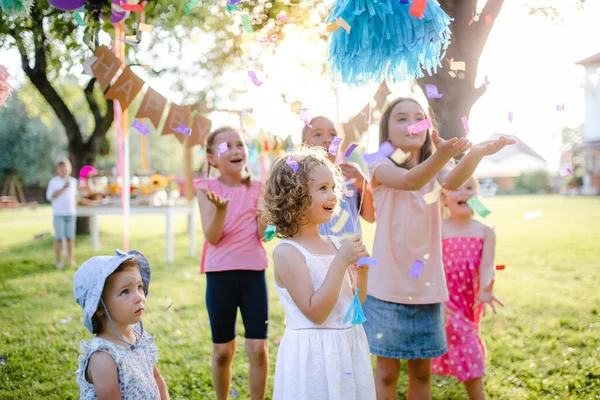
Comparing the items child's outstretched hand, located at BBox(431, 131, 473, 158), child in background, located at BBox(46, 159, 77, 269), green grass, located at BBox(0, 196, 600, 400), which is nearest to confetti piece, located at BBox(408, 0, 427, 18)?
child's outstretched hand, located at BBox(431, 131, 473, 158)

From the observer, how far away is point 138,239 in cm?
1149

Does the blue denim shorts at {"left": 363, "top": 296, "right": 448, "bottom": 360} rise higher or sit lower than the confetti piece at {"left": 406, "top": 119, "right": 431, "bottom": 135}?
lower

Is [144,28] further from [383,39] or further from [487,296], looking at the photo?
[487,296]

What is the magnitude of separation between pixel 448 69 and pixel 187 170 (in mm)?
10871

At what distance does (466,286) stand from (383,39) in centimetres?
147

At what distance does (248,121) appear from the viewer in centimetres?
267

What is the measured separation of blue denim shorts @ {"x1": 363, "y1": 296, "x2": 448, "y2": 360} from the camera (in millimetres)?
2375

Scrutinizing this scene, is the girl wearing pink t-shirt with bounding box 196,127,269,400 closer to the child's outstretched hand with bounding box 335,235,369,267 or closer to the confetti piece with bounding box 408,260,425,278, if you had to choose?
the confetti piece with bounding box 408,260,425,278

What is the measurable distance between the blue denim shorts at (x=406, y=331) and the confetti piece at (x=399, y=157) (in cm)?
65

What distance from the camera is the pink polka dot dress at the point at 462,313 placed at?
2.68 meters

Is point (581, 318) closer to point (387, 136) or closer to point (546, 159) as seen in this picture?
point (546, 159)

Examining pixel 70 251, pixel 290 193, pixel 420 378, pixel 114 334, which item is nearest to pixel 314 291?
pixel 290 193

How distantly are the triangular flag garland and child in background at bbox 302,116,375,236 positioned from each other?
531 millimetres

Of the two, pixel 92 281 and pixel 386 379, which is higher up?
pixel 92 281
